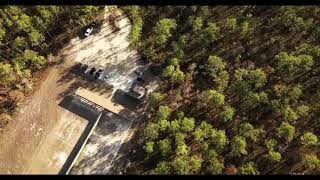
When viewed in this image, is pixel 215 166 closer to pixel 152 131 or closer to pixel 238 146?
A: pixel 238 146

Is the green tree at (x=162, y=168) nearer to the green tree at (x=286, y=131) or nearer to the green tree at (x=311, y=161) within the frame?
the green tree at (x=286, y=131)

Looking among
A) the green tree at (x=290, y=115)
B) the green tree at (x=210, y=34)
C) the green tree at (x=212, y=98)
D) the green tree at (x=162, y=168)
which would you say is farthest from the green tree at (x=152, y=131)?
the green tree at (x=290, y=115)

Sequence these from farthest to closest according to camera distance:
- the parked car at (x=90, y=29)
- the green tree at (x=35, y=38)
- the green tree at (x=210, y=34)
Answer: the parked car at (x=90, y=29), the green tree at (x=210, y=34), the green tree at (x=35, y=38)

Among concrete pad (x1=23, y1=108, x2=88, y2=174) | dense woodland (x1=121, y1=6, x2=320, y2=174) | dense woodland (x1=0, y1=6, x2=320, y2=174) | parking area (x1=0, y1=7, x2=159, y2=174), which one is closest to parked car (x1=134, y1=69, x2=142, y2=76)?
parking area (x1=0, y1=7, x2=159, y2=174)

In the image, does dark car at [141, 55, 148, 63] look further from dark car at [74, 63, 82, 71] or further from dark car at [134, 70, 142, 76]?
dark car at [74, 63, 82, 71]

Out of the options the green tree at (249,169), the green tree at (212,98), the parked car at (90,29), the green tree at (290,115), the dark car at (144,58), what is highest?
the parked car at (90,29)
